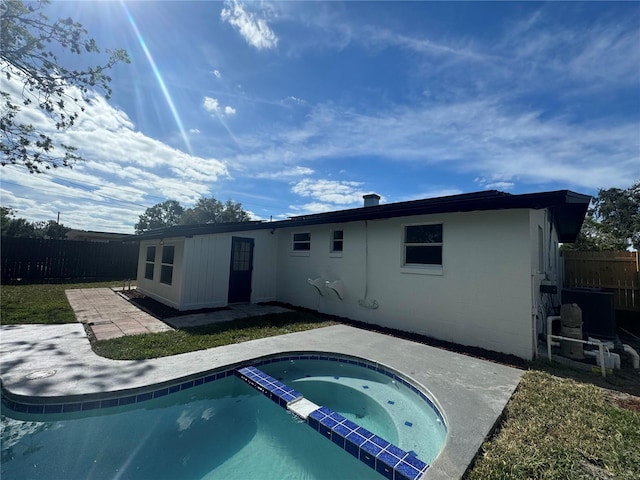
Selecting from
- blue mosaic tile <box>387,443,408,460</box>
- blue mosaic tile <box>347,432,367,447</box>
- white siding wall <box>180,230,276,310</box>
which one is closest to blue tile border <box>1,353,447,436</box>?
blue mosaic tile <box>387,443,408,460</box>

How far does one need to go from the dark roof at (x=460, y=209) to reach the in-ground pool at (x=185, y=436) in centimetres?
402

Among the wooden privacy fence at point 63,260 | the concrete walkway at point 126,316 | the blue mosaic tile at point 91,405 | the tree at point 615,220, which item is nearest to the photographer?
the blue mosaic tile at point 91,405

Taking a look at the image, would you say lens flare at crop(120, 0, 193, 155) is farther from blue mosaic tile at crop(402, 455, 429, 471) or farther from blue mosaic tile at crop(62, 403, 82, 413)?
blue mosaic tile at crop(402, 455, 429, 471)

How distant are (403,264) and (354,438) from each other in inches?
203

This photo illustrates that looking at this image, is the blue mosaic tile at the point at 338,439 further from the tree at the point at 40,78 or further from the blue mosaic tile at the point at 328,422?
the tree at the point at 40,78

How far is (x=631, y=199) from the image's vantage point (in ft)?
66.4

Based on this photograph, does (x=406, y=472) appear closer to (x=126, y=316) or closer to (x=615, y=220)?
(x=126, y=316)

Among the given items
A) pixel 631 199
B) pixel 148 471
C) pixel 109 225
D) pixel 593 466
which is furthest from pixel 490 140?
pixel 109 225

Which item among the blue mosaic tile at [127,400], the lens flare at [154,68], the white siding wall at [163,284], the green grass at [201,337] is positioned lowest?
the blue mosaic tile at [127,400]

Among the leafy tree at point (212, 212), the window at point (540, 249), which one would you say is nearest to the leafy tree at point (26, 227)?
the leafy tree at point (212, 212)

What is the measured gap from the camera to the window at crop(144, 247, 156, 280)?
11525 mm

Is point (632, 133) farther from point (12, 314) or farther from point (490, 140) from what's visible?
point (12, 314)

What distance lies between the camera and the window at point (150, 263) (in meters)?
11.5

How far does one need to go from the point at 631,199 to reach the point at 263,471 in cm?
2958
